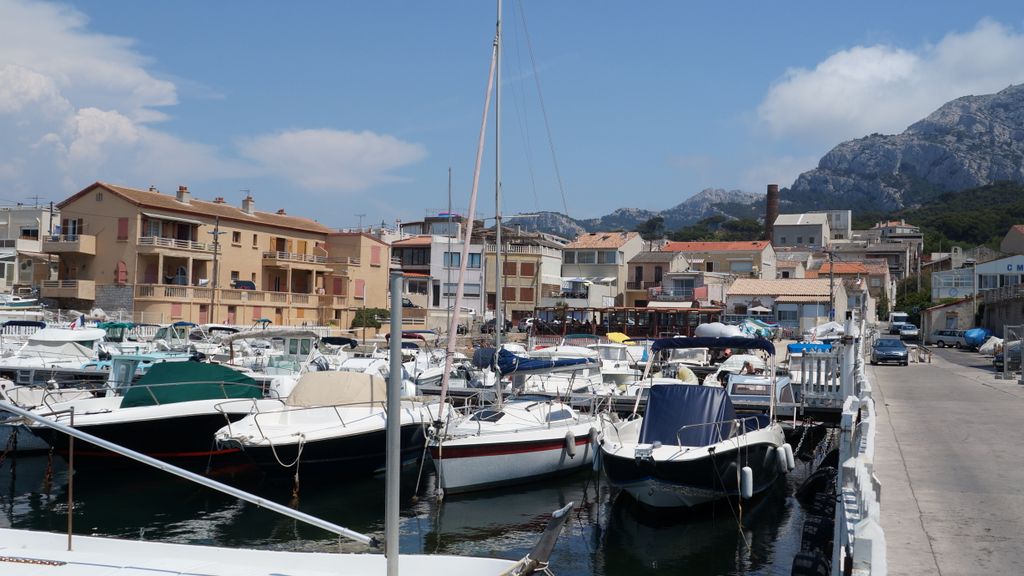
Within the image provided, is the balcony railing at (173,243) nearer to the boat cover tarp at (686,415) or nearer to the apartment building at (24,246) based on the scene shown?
the apartment building at (24,246)

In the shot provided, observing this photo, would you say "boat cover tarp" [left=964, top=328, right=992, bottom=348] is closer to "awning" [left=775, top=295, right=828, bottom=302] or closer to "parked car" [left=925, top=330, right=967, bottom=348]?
"parked car" [left=925, top=330, right=967, bottom=348]

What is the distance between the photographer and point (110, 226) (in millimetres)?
59938

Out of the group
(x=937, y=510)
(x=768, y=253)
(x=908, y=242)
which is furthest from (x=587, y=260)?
(x=937, y=510)

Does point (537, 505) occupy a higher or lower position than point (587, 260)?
lower

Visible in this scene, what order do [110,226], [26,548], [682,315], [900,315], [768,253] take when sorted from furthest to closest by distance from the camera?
[768,253]
[900,315]
[682,315]
[110,226]
[26,548]

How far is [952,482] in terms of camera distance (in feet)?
42.5

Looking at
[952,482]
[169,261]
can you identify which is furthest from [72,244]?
[952,482]

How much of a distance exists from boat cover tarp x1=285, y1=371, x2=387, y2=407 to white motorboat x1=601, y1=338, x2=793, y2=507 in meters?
5.70

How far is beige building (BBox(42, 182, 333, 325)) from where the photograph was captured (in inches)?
2275

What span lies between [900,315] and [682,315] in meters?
31.5

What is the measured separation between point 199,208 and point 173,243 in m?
4.82

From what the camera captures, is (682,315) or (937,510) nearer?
(937,510)

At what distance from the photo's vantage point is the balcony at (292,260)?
216ft

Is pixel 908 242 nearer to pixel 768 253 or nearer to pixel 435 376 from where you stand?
pixel 768 253
